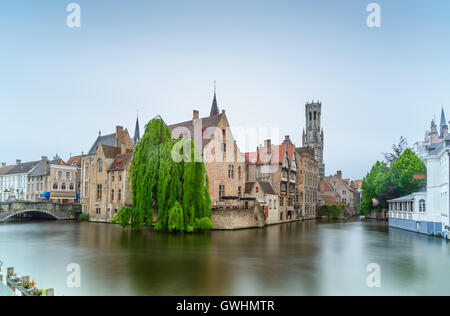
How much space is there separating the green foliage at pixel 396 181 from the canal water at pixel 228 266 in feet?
83.4

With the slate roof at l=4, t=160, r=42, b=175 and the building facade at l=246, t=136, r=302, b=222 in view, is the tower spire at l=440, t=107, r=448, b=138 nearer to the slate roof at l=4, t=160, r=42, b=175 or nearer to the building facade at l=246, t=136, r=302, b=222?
the building facade at l=246, t=136, r=302, b=222

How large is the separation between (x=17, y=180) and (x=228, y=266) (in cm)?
7262

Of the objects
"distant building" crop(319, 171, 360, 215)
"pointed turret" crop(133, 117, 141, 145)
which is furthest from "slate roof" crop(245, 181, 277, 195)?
"pointed turret" crop(133, 117, 141, 145)

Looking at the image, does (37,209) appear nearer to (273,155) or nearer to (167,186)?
(167,186)

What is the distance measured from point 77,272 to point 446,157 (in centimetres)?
2856

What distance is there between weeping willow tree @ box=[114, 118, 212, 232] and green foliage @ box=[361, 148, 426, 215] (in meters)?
32.4

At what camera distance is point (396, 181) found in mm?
51375

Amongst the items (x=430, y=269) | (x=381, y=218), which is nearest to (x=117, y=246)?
(x=430, y=269)

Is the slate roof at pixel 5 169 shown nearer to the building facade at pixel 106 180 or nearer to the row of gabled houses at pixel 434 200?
the building facade at pixel 106 180

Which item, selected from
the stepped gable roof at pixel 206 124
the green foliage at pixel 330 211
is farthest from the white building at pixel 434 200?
the green foliage at pixel 330 211

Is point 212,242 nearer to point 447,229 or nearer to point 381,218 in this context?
point 447,229

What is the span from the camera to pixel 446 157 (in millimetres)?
28328

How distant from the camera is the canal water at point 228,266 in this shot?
43.4 feet

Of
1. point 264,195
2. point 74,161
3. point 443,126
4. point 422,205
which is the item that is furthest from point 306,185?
point 74,161
